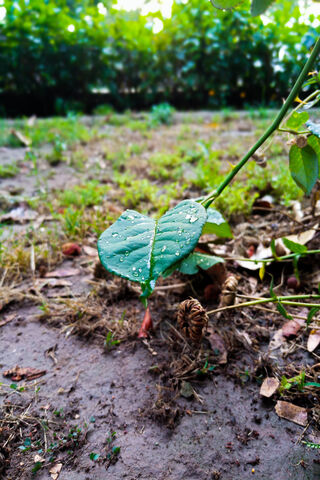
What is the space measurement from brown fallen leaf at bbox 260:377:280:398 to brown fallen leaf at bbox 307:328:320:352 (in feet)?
0.59

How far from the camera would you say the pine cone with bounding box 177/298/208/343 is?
901mm

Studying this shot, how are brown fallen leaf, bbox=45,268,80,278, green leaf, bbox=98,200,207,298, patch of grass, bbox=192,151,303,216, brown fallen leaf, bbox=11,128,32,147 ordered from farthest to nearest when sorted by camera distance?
brown fallen leaf, bbox=11,128,32,147, patch of grass, bbox=192,151,303,216, brown fallen leaf, bbox=45,268,80,278, green leaf, bbox=98,200,207,298

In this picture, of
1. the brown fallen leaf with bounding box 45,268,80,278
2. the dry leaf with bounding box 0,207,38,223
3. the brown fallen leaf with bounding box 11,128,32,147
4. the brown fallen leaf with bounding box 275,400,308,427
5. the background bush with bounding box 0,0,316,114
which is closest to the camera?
the brown fallen leaf with bounding box 275,400,308,427

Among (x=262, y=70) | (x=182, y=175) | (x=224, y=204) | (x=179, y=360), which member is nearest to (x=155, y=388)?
(x=179, y=360)

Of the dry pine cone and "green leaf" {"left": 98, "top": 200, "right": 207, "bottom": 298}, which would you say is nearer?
"green leaf" {"left": 98, "top": 200, "right": 207, "bottom": 298}

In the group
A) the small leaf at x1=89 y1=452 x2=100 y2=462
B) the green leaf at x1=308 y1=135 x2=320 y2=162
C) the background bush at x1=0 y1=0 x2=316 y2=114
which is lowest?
the small leaf at x1=89 y1=452 x2=100 y2=462

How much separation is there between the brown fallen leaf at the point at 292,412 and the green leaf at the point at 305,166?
58 cm

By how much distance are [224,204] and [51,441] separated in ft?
4.47

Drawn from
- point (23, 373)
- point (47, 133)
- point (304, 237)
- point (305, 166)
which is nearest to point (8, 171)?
point (47, 133)

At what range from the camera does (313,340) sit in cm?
107

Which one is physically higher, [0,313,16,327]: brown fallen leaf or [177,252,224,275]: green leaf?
[177,252,224,275]: green leaf

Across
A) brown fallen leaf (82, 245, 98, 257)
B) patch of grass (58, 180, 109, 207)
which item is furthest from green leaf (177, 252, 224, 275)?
patch of grass (58, 180, 109, 207)

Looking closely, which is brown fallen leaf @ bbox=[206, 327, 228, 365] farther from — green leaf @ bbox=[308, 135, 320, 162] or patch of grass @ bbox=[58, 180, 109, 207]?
patch of grass @ bbox=[58, 180, 109, 207]

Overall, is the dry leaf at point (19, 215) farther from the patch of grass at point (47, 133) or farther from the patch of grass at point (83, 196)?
the patch of grass at point (47, 133)
